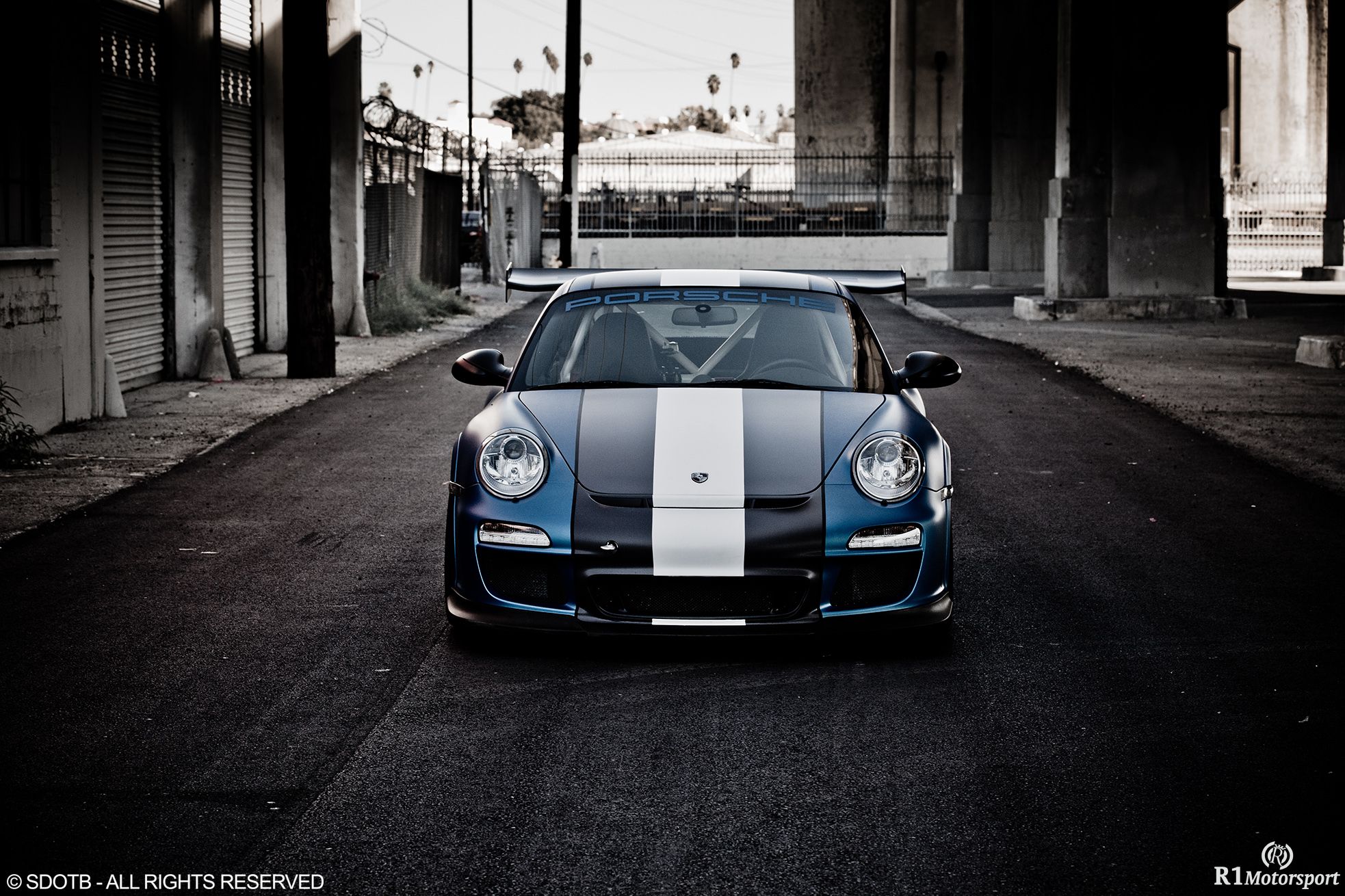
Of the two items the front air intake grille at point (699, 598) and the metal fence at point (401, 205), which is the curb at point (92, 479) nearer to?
the front air intake grille at point (699, 598)

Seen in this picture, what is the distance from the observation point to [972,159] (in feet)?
133

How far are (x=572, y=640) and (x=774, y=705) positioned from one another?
1.05 metres

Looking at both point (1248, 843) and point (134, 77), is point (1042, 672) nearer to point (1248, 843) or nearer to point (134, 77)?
point (1248, 843)

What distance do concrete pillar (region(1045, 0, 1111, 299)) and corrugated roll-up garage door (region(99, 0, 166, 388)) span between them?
1672 centimetres

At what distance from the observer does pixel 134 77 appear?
50.2 ft

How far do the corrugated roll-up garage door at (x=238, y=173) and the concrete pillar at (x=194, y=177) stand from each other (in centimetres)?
35

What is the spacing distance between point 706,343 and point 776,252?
38880 mm

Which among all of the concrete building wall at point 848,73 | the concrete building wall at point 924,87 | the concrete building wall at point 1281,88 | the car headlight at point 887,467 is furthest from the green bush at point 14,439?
the concrete building wall at point 1281,88

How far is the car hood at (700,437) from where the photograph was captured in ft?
18.1

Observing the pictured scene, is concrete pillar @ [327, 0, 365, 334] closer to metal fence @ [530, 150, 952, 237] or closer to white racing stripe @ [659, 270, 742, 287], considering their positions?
white racing stripe @ [659, 270, 742, 287]

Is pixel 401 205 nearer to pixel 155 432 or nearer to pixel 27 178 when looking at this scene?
pixel 27 178

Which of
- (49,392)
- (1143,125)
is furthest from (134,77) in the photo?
(1143,125)

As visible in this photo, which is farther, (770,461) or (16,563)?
(16,563)

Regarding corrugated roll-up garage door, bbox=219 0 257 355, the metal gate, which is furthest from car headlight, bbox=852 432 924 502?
the metal gate
